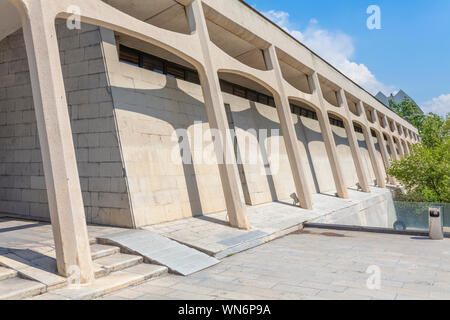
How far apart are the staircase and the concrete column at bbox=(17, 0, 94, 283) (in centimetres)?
28

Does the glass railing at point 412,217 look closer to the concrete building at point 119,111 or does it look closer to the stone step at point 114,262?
the concrete building at point 119,111

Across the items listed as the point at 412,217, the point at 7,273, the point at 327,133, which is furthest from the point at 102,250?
the point at 327,133

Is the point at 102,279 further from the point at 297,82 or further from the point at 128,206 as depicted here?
the point at 297,82

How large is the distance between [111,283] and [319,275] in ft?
12.2

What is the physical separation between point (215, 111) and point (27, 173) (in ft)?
22.1

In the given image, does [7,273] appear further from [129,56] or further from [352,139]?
[352,139]

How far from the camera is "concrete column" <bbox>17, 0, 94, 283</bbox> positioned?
5289mm

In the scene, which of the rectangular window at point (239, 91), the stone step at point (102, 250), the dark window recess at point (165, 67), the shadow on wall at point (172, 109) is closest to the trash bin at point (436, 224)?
the shadow on wall at point (172, 109)

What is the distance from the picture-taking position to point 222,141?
9680 mm

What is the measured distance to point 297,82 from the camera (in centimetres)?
1972

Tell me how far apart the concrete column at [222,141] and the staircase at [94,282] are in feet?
12.6

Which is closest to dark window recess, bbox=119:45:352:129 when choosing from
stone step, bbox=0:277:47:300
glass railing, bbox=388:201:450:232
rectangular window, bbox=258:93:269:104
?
rectangular window, bbox=258:93:269:104

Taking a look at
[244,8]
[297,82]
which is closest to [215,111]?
Answer: [244,8]

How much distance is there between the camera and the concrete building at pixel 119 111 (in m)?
5.47
